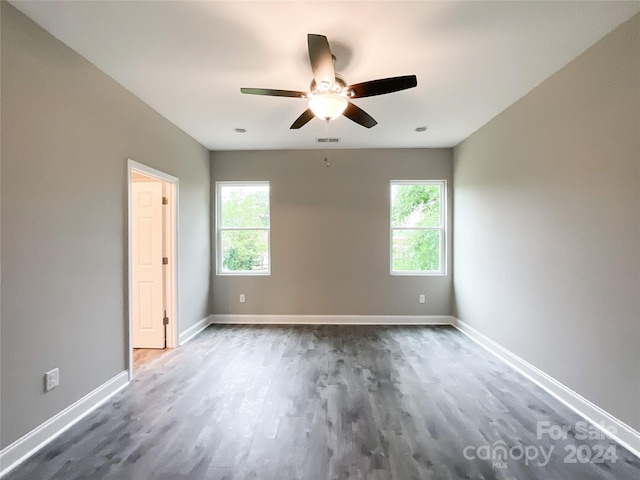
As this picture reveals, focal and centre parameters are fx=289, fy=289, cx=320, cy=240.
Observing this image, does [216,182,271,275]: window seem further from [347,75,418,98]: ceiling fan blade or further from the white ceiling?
[347,75,418,98]: ceiling fan blade

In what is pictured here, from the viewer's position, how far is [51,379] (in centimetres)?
196

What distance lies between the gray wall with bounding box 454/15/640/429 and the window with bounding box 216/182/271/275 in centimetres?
321

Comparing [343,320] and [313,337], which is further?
[343,320]

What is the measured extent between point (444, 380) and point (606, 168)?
2.13 m

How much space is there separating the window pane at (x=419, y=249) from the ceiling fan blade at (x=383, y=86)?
2893mm

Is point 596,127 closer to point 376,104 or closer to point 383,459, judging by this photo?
point 376,104

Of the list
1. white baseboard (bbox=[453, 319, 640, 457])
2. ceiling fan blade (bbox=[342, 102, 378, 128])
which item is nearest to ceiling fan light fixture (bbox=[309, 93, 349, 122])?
ceiling fan blade (bbox=[342, 102, 378, 128])

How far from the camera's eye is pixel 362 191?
4598 millimetres

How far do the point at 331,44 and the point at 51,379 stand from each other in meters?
3.02

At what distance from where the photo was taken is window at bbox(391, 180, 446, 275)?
4645 millimetres

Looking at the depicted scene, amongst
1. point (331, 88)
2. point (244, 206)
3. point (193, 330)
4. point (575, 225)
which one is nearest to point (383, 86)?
point (331, 88)

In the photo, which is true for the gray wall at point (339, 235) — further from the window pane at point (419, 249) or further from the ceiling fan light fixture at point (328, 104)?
the ceiling fan light fixture at point (328, 104)

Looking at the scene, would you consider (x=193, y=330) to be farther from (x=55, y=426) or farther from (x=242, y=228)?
(x=55, y=426)

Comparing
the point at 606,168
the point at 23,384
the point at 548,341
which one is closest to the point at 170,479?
the point at 23,384
